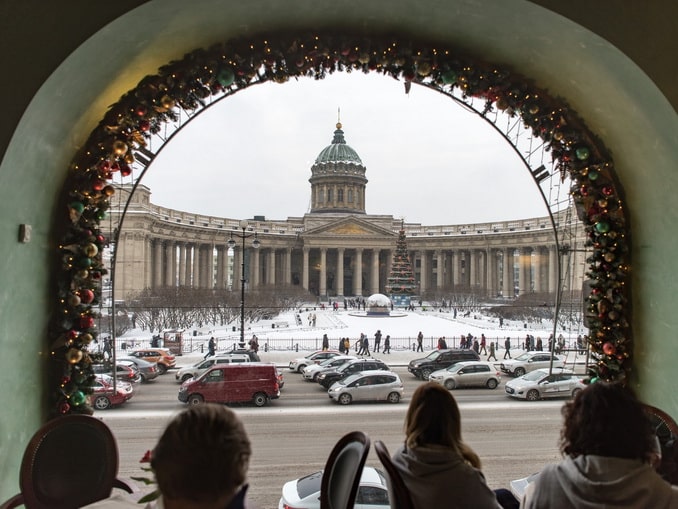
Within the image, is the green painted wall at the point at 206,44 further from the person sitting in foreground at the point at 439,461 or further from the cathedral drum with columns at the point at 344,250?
the cathedral drum with columns at the point at 344,250

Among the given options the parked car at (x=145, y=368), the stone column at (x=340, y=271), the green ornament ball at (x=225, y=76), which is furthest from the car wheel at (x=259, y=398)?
the stone column at (x=340, y=271)

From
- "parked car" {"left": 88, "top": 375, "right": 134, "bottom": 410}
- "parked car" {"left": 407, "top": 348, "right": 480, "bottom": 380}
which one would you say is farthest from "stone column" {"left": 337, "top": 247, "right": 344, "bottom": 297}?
"parked car" {"left": 88, "top": 375, "right": 134, "bottom": 410}

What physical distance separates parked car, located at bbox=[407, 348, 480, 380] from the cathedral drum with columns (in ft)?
138

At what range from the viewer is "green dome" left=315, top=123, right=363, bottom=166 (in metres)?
88.8

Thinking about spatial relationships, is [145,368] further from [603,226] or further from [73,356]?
[603,226]

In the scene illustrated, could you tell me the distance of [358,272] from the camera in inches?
3113

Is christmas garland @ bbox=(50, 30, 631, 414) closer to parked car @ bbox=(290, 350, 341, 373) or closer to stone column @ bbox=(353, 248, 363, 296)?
parked car @ bbox=(290, 350, 341, 373)

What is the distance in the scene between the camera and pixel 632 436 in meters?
2.57

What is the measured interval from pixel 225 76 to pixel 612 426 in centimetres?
479

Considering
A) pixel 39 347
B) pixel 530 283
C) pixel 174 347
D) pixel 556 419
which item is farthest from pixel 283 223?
pixel 39 347

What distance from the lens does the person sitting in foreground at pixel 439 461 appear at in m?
2.97

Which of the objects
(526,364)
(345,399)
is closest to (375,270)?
(526,364)

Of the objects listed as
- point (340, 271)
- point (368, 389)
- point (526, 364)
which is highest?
point (340, 271)

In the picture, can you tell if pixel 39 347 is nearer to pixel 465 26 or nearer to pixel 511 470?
pixel 465 26
